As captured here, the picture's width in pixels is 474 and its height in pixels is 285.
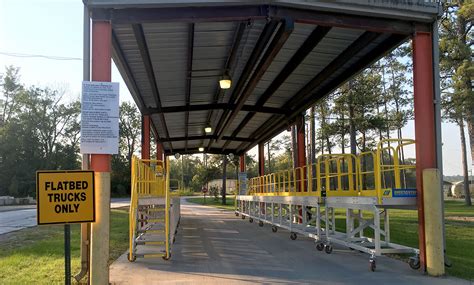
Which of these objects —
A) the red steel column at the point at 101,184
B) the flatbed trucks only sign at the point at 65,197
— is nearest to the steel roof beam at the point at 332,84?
the red steel column at the point at 101,184

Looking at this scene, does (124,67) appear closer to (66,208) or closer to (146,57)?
(146,57)

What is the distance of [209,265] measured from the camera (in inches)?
405

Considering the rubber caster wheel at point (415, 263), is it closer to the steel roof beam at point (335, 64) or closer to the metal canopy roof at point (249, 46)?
the metal canopy roof at point (249, 46)

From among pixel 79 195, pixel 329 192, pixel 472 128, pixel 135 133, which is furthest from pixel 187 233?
pixel 135 133

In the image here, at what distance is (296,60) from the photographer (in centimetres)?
1298

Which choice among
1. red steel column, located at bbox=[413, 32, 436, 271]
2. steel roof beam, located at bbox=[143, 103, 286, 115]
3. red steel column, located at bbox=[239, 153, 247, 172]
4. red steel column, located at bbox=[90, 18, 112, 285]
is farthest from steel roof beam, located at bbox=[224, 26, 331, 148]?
red steel column, located at bbox=[239, 153, 247, 172]

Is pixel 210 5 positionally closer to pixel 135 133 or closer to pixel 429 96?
pixel 429 96

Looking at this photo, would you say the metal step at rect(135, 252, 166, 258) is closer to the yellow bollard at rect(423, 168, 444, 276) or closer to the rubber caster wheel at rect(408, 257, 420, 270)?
the rubber caster wheel at rect(408, 257, 420, 270)

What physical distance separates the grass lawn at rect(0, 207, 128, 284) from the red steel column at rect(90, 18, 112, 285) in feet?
3.20

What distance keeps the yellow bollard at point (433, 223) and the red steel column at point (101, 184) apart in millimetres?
6090

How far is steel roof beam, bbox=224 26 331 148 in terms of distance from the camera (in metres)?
11.0

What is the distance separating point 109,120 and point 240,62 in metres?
6.03

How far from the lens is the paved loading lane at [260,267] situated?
862 centimetres

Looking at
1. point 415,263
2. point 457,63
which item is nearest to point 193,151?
point 457,63
